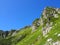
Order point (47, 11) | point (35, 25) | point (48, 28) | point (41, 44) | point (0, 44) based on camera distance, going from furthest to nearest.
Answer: point (0, 44), point (35, 25), point (47, 11), point (48, 28), point (41, 44)

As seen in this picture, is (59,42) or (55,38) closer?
(59,42)

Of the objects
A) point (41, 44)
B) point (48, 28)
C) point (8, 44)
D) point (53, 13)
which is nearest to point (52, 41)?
point (41, 44)

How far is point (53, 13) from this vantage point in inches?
5369

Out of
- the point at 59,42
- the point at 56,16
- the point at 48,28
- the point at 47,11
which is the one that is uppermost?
the point at 47,11

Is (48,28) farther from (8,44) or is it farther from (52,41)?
(8,44)

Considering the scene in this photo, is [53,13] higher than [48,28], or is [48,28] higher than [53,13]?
[53,13]

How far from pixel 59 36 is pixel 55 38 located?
5.91 ft

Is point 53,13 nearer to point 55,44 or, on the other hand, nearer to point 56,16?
point 56,16

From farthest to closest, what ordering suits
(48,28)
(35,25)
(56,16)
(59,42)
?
(35,25)
(56,16)
(48,28)
(59,42)

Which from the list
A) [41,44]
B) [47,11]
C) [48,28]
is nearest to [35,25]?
[47,11]

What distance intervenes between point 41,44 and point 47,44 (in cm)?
681

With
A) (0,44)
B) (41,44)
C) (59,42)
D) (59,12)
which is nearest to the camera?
(59,42)

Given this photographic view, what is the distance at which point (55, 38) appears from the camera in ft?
234

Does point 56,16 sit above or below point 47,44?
above
